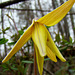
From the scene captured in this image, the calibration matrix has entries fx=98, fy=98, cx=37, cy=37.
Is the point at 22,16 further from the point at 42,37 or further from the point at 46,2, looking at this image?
the point at 42,37

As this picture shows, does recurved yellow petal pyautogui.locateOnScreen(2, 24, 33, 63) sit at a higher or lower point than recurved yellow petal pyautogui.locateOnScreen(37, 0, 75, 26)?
lower

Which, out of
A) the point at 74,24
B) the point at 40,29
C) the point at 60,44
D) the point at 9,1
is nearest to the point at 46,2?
the point at 74,24

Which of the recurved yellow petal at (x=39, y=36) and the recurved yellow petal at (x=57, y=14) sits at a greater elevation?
the recurved yellow petal at (x=57, y=14)

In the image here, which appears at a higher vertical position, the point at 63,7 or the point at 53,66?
the point at 63,7

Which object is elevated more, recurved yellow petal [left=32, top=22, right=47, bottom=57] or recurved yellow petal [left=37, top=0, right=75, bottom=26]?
recurved yellow petal [left=37, top=0, right=75, bottom=26]
